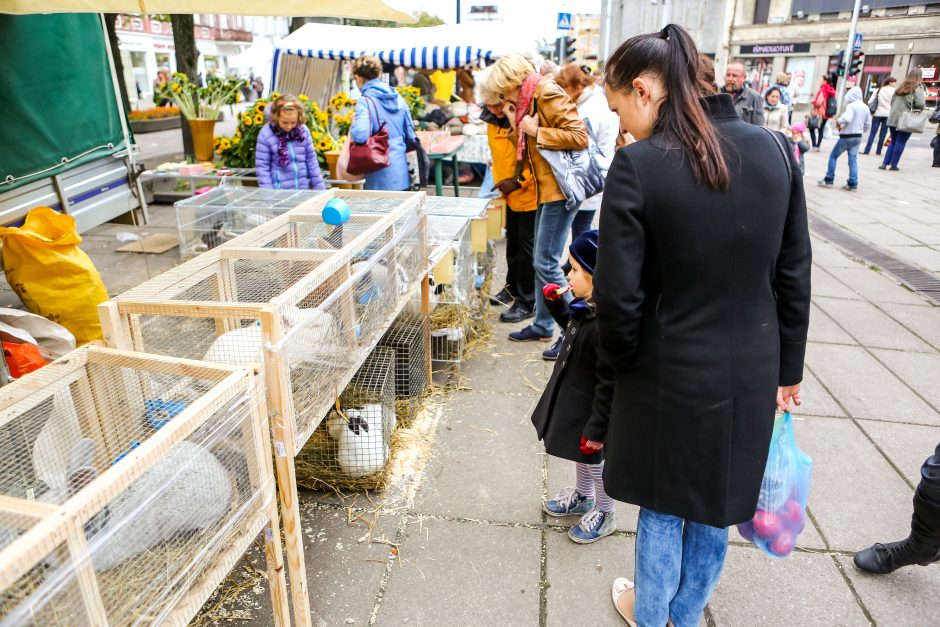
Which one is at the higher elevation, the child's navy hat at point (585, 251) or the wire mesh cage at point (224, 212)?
the child's navy hat at point (585, 251)

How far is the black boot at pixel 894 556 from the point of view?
8.02 ft

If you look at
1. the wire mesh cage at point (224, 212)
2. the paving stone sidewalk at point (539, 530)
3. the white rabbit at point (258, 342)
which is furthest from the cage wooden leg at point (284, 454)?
the wire mesh cage at point (224, 212)

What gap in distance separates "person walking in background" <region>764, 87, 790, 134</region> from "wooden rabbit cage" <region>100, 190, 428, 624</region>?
27.7 feet

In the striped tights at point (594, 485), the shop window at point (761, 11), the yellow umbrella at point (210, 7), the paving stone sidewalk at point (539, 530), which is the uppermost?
the shop window at point (761, 11)

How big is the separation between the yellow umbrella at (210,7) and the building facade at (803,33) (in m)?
26.6

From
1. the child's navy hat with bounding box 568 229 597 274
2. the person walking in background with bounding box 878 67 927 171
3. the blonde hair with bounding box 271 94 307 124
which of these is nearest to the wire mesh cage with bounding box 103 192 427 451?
the child's navy hat with bounding box 568 229 597 274

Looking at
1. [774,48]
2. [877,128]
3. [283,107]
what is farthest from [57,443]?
[774,48]

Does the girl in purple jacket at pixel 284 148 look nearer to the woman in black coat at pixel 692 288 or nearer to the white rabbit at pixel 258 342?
the white rabbit at pixel 258 342

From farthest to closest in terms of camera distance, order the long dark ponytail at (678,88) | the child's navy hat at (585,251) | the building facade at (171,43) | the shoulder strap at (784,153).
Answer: the building facade at (171,43)
the child's navy hat at (585,251)
the shoulder strap at (784,153)
the long dark ponytail at (678,88)

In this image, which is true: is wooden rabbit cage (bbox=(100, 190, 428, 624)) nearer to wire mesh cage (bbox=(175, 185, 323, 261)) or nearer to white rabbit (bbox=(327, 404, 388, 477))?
white rabbit (bbox=(327, 404, 388, 477))

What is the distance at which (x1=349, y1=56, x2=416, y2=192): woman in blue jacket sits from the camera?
5.45 metres

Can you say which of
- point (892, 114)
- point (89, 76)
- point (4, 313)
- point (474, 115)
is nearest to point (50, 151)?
point (89, 76)

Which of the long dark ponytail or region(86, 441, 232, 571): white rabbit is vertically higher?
the long dark ponytail

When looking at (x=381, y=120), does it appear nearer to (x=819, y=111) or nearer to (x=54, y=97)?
(x=54, y=97)
